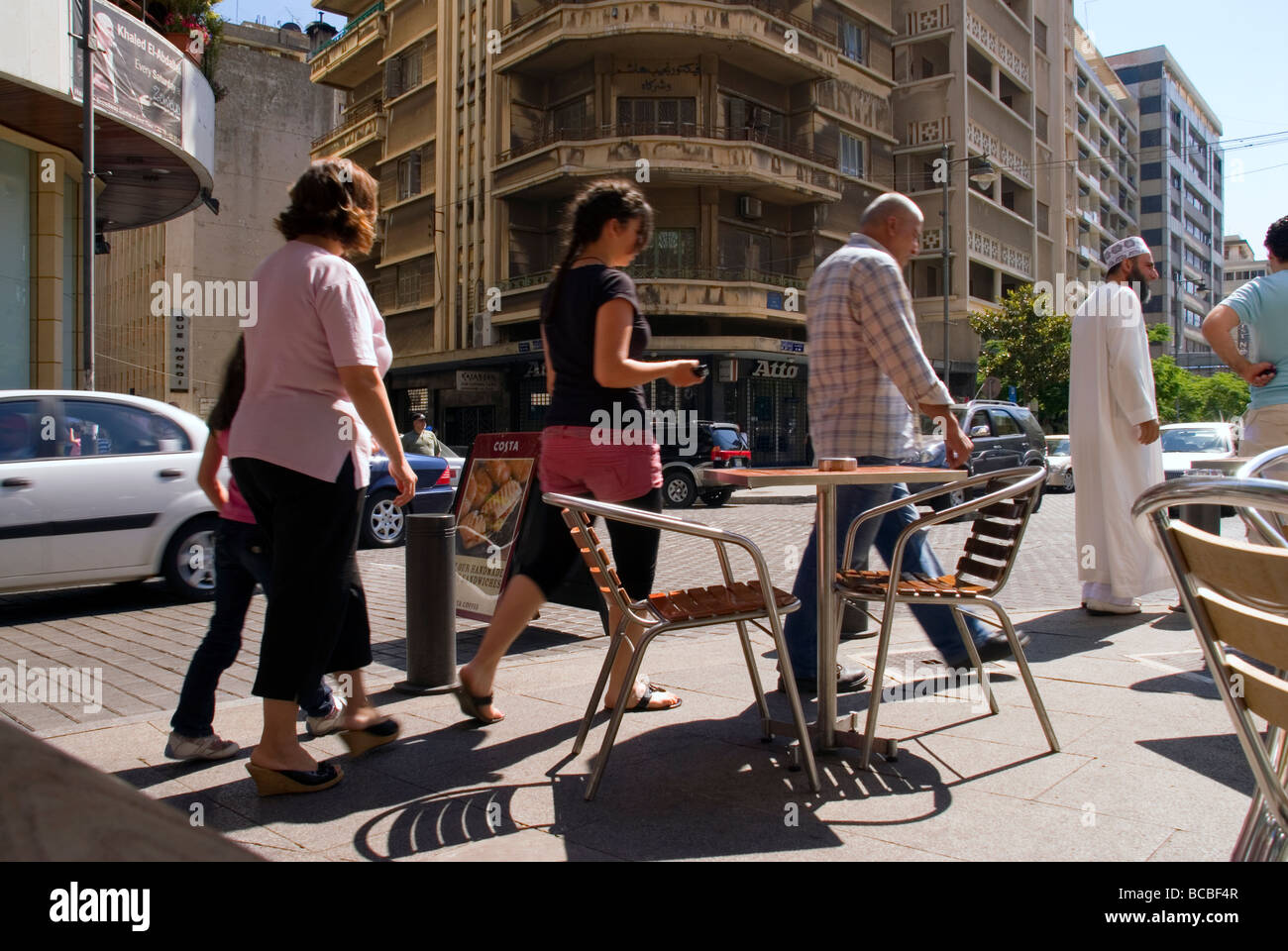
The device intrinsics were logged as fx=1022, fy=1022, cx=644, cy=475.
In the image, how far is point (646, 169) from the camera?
91.6ft

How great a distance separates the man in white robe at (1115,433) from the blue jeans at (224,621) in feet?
14.4

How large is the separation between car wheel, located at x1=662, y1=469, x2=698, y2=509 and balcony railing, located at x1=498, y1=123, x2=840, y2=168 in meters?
13.9

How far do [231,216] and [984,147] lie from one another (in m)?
31.6

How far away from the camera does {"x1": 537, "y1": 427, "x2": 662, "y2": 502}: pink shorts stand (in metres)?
3.64

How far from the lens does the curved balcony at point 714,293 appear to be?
28578mm

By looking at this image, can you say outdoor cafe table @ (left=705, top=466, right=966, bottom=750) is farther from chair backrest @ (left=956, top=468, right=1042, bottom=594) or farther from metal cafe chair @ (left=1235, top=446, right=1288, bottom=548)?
metal cafe chair @ (left=1235, top=446, right=1288, bottom=548)

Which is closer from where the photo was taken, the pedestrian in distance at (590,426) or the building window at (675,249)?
the pedestrian in distance at (590,426)

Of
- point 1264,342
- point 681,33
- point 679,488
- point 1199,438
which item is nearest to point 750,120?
point 681,33

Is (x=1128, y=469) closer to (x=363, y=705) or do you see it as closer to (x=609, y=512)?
(x=609, y=512)

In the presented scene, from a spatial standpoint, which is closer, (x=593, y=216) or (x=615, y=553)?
(x=615, y=553)

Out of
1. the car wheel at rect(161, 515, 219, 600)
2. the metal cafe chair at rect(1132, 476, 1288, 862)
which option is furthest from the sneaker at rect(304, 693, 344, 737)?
the car wheel at rect(161, 515, 219, 600)

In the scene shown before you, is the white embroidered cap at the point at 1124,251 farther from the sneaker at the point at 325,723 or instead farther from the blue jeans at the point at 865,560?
the sneaker at the point at 325,723

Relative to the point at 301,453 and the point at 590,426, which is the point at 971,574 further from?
the point at 301,453

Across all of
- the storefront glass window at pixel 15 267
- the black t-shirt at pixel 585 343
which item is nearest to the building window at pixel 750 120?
the storefront glass window at pixel 15 267
